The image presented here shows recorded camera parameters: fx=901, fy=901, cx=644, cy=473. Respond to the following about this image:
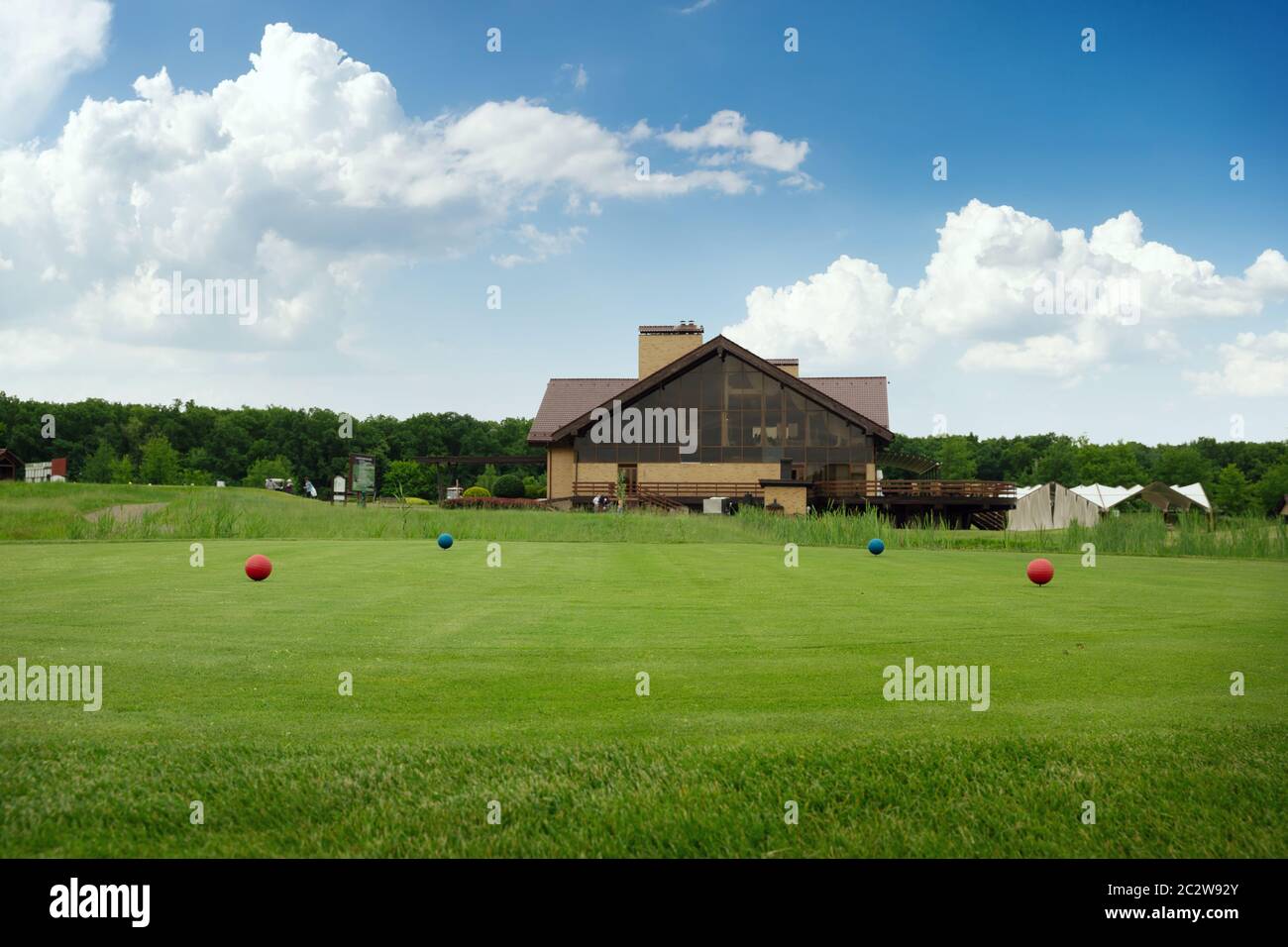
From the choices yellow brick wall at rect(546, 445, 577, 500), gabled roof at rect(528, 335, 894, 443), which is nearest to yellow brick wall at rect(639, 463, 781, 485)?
gabled roof at rect(528, 335, 894, 443)

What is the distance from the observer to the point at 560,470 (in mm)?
49094

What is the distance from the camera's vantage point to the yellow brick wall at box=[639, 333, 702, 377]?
170 feet

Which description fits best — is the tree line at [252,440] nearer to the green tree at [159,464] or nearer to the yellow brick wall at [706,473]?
the green tree at [159,464]

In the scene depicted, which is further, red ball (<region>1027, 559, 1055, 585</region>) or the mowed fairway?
red ball (<region>1027, 559, 1055, 585</region>)

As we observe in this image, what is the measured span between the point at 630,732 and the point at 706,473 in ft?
138

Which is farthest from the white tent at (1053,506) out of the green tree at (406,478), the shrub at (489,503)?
the green tree at (406,478)

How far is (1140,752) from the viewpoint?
17.0ft

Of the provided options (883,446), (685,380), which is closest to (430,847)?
(685,380)

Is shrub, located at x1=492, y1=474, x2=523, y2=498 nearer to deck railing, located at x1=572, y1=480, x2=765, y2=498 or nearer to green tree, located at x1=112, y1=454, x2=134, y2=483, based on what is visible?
deck railing, located at x1=572, y1=480, x2=765, y2=498

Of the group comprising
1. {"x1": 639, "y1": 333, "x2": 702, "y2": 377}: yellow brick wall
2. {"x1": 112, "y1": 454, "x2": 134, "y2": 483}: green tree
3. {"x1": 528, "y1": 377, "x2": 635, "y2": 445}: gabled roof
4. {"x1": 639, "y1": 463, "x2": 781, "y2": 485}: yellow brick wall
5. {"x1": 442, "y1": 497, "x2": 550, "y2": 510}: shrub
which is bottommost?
{"x1": 442, "y1": 497, "x2": 550, "y2": 510}: shrub

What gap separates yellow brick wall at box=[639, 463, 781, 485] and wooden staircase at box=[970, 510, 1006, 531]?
10.1 meters

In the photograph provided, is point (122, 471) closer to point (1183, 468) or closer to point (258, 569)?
point (258, 569)

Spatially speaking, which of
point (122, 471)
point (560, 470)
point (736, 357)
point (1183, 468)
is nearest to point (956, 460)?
point (1183, 468)

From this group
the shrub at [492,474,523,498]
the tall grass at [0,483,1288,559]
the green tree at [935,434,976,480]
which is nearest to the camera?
the tall grass at [0,483,1288,559]
